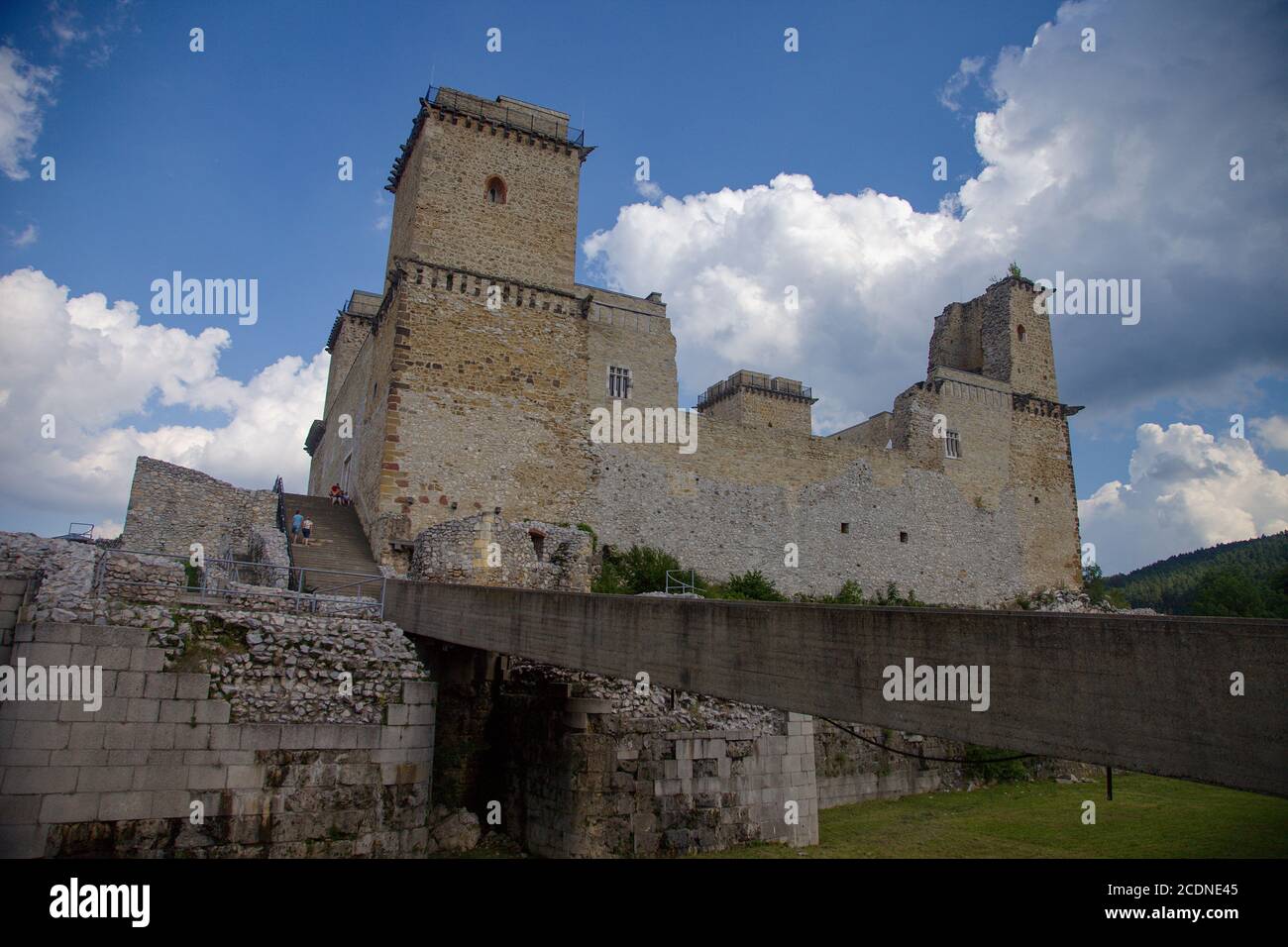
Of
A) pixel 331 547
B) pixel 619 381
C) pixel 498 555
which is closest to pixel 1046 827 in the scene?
pixel 498 555

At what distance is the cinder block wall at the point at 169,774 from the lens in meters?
9.46

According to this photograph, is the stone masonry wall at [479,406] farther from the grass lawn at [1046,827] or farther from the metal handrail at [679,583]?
the grass lawn at [1046,827]

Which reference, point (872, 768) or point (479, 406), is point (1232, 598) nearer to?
point (872, 768)

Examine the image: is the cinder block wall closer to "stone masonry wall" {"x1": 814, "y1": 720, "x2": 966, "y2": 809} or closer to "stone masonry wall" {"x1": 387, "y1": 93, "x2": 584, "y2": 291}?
"stone masonry wall" {"x1": 814, "y1": 720, "x2": 966, "y2": 809}

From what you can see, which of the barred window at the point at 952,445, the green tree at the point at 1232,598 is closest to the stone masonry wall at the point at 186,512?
the barred window at the point at 952,445

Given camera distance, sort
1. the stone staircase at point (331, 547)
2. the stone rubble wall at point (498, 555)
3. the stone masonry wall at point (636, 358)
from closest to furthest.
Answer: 1. the stone rubble wall at point (498, 555)
2. the stone staircase at point (331, 547)
3. the stone masonry wall at point (636, 358)

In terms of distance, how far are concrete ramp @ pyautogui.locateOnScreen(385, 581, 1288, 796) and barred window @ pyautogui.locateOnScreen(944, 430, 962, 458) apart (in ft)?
94.2

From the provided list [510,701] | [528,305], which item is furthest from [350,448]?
[510,701]

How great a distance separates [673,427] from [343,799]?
18291 mm

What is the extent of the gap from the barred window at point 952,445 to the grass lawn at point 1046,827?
16.0 meters

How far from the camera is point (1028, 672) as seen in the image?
5.05 m

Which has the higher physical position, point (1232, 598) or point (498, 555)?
point (498, 555)

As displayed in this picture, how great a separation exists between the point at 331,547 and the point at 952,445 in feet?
83.3

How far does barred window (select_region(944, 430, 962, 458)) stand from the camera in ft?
111
